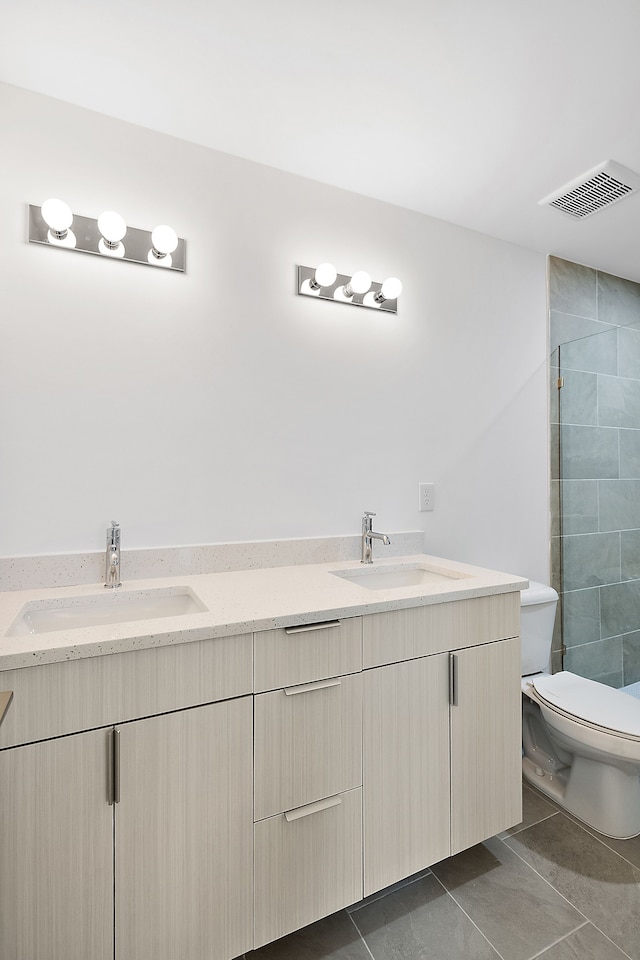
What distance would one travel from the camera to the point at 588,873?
1474 millimetres

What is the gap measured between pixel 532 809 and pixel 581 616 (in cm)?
94

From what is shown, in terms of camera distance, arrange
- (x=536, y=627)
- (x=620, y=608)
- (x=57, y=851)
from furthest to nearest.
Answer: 1. (x=620, y=608)
2. (x=536, y=627)
3. (x=57, y=851)

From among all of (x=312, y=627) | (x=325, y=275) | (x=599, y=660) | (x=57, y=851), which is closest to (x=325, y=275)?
(x=325, y=275)

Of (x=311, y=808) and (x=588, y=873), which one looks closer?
(x=311, y=808)

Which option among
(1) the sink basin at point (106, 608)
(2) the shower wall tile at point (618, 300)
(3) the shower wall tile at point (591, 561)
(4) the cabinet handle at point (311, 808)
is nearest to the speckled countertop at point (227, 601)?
(1) the sink basin at point (106, 608)

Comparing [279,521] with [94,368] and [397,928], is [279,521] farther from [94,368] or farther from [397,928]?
[397,928]

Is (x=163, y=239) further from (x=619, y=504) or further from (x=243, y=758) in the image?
(x=619, y=504)

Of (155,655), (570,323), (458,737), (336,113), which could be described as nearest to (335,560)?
(458,737)

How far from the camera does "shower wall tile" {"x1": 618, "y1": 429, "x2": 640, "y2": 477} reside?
227 centimetres

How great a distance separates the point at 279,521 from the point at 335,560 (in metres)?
0.27

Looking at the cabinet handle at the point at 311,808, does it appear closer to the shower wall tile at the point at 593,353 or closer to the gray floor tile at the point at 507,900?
the gray floor tile at the point at 507,900

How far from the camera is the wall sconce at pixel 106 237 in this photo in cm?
137

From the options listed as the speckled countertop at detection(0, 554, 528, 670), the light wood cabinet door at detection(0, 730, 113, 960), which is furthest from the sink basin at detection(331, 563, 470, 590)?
the light wood cabinet door at detection(0, 730, 113, 960)

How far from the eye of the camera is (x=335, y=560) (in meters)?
1.84
